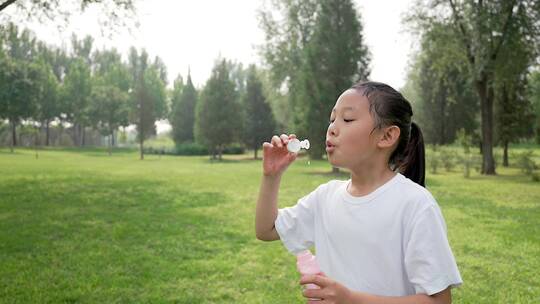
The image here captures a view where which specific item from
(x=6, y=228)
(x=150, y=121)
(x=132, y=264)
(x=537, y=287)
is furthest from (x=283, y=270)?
(x=150, y=121)

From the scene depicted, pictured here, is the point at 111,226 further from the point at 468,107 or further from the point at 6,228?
the point at 468,107

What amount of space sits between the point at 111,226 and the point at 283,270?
15.9 feet

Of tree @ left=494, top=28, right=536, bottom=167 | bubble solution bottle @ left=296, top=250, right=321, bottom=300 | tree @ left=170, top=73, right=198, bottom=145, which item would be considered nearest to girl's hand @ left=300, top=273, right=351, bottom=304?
bubble solution bottle @ left=296, top=250, right=321, bottom=300

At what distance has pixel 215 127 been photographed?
4562cm

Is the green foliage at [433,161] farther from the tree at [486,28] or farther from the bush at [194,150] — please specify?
the bush at [194,150]

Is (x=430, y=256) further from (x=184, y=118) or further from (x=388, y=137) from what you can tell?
(x=184, y=118)

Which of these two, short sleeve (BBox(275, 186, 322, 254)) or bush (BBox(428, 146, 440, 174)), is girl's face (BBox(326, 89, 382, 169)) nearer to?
short sleeve (BBox(275, 186, 322, 254))

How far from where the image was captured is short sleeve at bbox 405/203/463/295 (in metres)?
1.69

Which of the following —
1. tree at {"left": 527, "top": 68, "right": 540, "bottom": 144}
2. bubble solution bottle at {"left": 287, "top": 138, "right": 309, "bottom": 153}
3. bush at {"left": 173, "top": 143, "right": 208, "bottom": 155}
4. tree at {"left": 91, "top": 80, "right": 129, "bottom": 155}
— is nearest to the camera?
bubble solution bottle at {"left": 287, "top": 138, "right": 309, "bottom": 153}

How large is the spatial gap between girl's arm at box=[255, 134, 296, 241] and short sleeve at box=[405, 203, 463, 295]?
68 centimetres

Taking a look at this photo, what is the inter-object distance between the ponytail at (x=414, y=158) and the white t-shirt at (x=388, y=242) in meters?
0.25

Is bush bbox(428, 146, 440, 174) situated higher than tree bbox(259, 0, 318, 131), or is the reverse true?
tree bbox(259, 0, 318, 131)

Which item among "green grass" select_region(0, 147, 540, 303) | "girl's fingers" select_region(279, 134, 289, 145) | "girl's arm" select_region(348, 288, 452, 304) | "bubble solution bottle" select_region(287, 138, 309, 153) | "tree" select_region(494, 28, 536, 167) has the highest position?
"tree" select_region(494, 28, 536, 167)

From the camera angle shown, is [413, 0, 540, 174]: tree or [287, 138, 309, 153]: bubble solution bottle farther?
[413, 0, 540, 174]: tree
